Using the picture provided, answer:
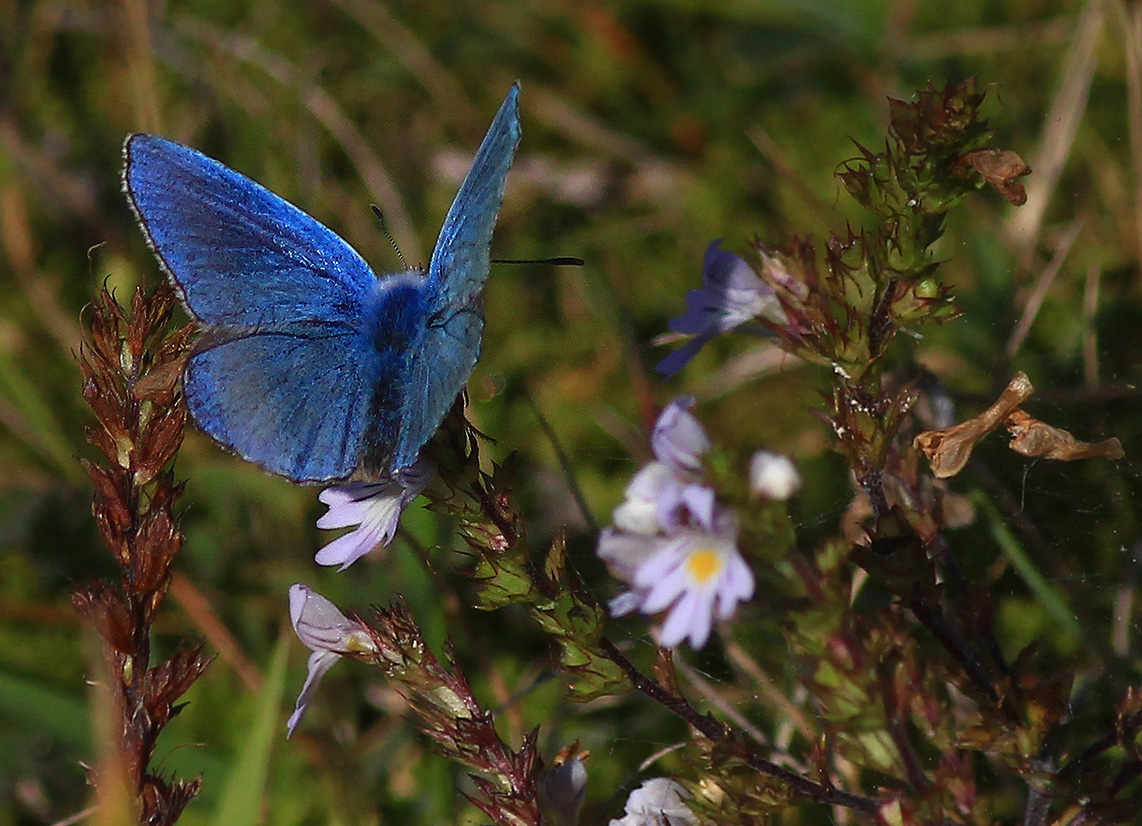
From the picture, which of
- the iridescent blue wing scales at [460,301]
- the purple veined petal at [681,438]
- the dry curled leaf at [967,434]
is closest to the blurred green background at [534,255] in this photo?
the dry curled leaf at [967,434]

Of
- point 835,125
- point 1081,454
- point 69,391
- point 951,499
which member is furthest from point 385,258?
point 1081,454

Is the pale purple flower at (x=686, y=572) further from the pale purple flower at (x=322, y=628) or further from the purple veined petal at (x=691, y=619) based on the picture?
the pale purple flower at (x=322, y=628)

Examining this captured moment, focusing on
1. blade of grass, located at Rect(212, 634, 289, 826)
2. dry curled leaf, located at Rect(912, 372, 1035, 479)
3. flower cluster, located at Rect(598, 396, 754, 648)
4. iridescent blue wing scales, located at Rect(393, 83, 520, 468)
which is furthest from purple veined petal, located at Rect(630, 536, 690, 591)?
blade of grass, located at Rect(212, 634, 289, 826)

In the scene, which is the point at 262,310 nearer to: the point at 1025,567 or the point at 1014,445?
the point at 1014,445

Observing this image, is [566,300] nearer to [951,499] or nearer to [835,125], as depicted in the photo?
[835,125]

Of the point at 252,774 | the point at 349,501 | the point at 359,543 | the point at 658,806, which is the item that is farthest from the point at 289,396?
the point at 658,806

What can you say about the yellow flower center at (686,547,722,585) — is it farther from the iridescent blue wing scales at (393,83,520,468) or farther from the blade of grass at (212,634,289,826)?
the blade of grass at (212,634,289,826)
